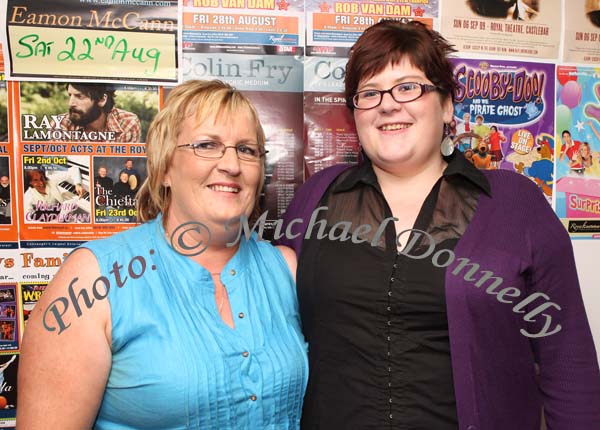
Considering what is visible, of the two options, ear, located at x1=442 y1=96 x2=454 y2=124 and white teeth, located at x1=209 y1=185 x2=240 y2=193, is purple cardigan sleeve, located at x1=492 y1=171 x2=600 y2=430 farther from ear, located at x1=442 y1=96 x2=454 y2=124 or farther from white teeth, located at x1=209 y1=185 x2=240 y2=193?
white teeth, located at x1=209 y1=185 x2=240 y2=193

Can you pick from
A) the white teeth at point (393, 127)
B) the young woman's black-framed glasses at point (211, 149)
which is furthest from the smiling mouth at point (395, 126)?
the young woman's black-framed glasses at point (211, 149)

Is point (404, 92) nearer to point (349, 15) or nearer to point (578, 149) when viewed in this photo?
point (349, 15)

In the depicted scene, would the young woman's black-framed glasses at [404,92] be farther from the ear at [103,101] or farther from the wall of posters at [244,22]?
the ear at [103,101]

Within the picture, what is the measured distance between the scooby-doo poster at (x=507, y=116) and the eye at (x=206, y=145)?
2.90 feet

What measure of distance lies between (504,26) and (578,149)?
504 millimetres

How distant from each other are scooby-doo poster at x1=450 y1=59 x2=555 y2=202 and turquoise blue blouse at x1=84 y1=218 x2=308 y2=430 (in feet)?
3.08

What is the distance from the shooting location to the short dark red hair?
123 centimetres

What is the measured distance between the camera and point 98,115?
1491 millimetres

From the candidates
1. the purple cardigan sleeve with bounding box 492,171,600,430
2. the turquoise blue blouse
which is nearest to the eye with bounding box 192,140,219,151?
the turquoise blue blouse

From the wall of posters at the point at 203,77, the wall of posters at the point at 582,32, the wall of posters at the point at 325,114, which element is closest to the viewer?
the wall of posters at the point at 203,77

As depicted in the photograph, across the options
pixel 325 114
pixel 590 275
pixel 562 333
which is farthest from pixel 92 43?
pixel 590 275

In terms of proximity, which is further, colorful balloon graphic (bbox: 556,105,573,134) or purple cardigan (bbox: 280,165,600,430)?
colorful balloon graphic (bbox: 556,105,573,134)

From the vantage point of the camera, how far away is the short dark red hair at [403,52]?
1227 mm

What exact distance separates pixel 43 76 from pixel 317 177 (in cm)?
88
